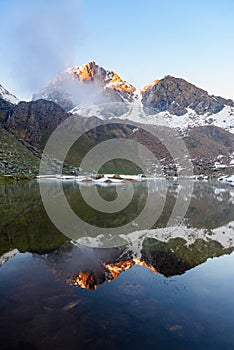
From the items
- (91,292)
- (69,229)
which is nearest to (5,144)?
(69,229)

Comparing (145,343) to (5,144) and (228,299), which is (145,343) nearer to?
(228,299)

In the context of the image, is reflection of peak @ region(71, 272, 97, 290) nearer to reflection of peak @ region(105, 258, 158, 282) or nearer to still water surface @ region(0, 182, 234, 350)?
still water surface @ region(0, 182, 234, 350)

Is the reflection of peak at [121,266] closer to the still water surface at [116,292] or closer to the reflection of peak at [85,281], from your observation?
the still water surface at [116,292]

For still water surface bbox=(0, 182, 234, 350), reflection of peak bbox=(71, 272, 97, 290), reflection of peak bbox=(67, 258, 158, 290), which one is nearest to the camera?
still water surface bbox=(0, 182, 234, 350)

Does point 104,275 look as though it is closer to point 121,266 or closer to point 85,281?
point 85,281

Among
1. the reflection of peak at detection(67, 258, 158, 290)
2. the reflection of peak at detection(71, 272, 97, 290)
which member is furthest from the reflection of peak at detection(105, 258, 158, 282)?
the reflection of peak at detection(71, 272, 97, 290)

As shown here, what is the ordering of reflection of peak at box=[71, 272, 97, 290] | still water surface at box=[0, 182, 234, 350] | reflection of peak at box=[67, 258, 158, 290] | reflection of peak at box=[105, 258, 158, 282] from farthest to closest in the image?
reflection of peak at box=[105, 258, 158, 282] → reflection of peak at box=[67, 258, 158, 290] → reflection of peak at box=[71, 272, 97, 290] → still water surface at box=[0, 182, 234, 350]

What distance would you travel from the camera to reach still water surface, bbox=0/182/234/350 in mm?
9047

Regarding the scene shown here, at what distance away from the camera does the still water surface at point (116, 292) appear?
905cm

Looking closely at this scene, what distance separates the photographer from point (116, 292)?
504 inches

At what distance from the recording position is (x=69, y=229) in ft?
87.9

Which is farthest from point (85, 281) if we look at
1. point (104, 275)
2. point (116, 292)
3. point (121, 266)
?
point (121, 266)

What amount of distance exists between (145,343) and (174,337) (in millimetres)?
1120

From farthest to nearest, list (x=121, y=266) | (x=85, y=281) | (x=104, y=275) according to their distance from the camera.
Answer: (x=121, y=266), (x=104, y=275), (x=85, y=281)
